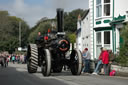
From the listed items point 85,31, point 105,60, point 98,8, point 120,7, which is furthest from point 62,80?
point 85,31

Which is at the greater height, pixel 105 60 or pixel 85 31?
pixel 85 31

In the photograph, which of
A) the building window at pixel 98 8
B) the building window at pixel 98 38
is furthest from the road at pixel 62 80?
the building window at pixel 98 8

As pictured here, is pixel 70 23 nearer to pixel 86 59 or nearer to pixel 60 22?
pixel 86 59

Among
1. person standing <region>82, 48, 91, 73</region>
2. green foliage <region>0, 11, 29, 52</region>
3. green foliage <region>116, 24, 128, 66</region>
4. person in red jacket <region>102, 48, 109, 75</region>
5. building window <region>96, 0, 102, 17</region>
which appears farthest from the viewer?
green foliage <region>0, 11, 29, 52</region>

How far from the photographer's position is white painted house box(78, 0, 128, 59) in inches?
876

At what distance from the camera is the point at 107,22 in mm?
23078

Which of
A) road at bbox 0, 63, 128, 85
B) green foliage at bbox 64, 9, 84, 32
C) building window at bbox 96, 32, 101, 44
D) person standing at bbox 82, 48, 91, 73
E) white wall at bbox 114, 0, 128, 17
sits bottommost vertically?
road at bbox 0, 63, 128, 85

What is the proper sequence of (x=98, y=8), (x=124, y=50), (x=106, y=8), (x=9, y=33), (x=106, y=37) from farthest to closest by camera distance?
(x=9, y=33) < (x=98, y=8) < (x=106, y=37) < (x=106, y=8) < (x=124, y=50)

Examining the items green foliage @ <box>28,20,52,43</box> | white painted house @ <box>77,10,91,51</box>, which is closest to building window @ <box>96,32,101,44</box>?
white painted house @ <box>77,10,91,51</box>

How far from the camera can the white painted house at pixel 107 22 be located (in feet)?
73.0

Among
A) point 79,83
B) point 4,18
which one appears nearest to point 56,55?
point 79,83

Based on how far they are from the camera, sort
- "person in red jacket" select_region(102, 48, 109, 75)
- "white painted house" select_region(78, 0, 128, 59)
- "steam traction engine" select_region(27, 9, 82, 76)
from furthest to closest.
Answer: "white painted house" select_region(78, 0, 128, 59) < "person in red jacket" select_region(102, 48, 109, 75) < "steam traction engine" select_region(27, 9, 82, 76)

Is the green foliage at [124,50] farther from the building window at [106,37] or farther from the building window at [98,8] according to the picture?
the building window at [98,8]

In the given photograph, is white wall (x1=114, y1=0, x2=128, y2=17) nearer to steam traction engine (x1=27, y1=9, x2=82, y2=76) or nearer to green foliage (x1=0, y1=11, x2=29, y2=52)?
steam traction engine (x1=27, y1=9, x2=82, y2=76)
